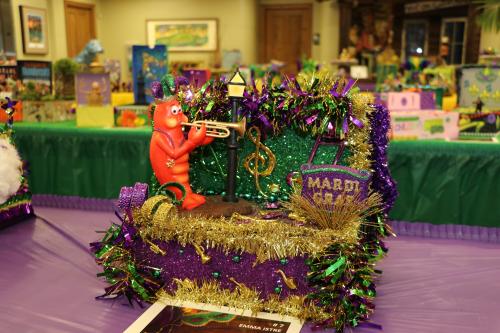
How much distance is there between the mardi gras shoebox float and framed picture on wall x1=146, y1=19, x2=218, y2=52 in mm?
7004

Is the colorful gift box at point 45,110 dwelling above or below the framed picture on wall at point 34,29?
below

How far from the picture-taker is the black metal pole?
186 centimetres

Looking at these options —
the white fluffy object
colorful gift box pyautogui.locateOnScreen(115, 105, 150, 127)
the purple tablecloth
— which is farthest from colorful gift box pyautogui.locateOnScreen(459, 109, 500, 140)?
the white fluffy object

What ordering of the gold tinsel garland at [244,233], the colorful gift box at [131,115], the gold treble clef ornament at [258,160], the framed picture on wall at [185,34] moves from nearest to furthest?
1. the gold tinsel garland at [244,233]
2. the gold treble clef ornament at [258,160]
3. the colorful gift box at [131,115]
4. the framed picture on wall at [185,34]

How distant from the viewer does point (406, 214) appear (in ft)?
9.40

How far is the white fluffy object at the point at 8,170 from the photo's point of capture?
8.54ft

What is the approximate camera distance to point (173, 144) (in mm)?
1874

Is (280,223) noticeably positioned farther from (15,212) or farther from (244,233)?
(15,212)

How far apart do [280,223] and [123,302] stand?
718 mm

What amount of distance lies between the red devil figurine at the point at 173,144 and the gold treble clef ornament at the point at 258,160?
0.20 m

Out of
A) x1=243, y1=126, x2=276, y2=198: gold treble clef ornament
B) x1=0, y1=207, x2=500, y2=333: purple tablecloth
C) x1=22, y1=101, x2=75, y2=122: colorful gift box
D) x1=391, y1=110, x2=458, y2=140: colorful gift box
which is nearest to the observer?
x1=0, y1=207, x2=500, y2=333: purple tablecloth

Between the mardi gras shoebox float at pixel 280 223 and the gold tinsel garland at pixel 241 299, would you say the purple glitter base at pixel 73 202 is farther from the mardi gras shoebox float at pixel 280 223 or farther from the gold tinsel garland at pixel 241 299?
the gold tinsel garland at pixel 241 299

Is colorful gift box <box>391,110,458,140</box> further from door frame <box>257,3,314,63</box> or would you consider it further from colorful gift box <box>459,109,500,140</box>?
door frame <box>257,3,314,63</box>

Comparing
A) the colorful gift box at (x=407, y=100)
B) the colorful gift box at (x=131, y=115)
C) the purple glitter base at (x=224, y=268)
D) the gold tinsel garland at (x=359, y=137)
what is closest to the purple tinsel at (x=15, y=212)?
the colorful gift box at (x=131, y=115)
